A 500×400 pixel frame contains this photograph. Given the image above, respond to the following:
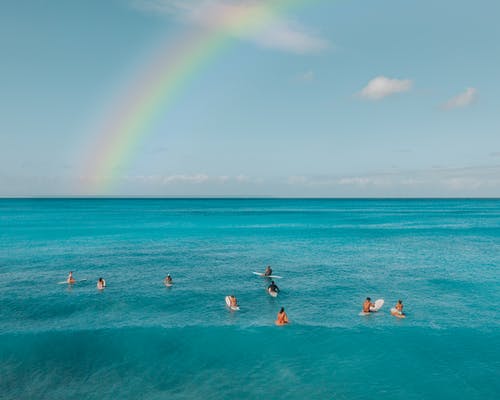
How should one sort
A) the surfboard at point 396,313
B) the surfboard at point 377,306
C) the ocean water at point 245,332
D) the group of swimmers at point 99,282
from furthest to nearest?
the group of swimmers at point 99,282, the surfboard at point 377,306, the surfboard at point 396,313, the ocean water at point 245,332

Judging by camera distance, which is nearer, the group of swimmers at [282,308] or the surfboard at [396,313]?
the group of swimmers at [282,308]

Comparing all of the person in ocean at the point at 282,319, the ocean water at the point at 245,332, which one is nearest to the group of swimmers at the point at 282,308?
the person in ocean at the point at 282,319

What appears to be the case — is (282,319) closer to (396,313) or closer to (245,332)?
(245,332)

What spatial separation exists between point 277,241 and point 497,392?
69.1m

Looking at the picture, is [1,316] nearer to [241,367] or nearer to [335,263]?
[241,367]

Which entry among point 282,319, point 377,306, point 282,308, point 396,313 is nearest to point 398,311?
point 396,313

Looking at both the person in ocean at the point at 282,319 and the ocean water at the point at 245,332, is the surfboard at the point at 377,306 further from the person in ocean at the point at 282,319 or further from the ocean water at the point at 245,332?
the person in ocean at the point at 282,319

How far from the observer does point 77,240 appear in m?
87.6

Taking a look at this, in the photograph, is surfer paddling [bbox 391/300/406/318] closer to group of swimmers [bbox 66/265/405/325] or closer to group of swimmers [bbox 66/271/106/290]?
group of swimmers [bbox 66/265/405/325]

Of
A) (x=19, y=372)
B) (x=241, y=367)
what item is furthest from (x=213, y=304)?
(x=19, y=372)

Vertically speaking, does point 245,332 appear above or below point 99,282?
below

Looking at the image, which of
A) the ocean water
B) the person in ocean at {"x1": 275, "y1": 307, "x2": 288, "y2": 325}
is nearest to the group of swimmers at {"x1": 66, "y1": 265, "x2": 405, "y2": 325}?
the person in ocean at {"x1": 275, "y1": 307, "x2": 288, "y2": 325}

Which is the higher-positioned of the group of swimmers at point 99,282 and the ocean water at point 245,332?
A: the group of swimmers at point 99,282

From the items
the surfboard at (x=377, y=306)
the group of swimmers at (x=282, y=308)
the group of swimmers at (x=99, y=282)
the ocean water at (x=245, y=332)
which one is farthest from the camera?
the group of swimmers at (x=99, y=282)
